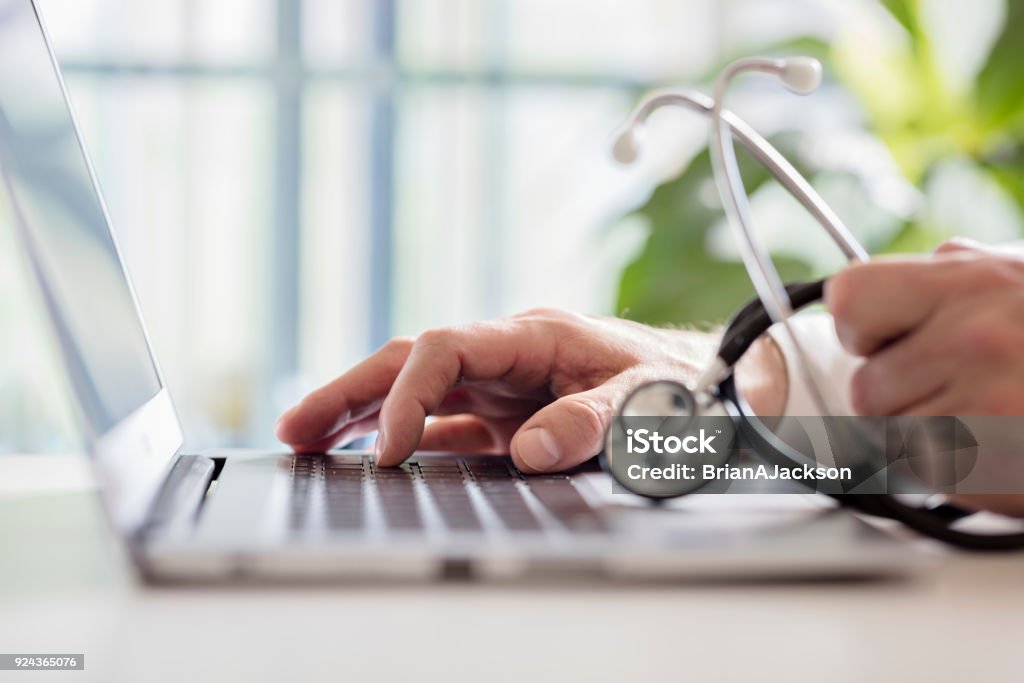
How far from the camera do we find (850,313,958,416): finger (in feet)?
1.52

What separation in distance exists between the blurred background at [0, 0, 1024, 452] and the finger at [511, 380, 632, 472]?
210cm

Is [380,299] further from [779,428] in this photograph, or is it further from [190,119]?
[779,428]

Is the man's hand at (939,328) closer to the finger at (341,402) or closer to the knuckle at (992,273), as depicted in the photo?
the knuckle at (992,273)

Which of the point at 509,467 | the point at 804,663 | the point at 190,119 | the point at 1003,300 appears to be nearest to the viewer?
the point at 804,663

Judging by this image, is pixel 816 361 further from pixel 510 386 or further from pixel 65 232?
pixel 65 232

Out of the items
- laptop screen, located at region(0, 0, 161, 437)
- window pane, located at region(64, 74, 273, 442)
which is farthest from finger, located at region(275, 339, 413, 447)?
window pane, located at region(64, 74, 273, 442)

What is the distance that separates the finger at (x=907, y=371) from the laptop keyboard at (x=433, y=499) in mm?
156

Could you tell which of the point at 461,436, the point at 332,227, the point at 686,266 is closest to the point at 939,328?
the point at 461,436

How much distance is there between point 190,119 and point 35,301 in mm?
2485

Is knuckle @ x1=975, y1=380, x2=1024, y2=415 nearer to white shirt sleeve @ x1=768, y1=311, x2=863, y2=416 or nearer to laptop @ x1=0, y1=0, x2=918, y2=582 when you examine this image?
laptop @ x1=0, y1=0, x2=918, y2=582

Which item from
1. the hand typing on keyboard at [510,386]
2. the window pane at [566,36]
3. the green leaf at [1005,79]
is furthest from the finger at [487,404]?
the window pane at [566,36]

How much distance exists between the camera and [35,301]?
384 millimetres

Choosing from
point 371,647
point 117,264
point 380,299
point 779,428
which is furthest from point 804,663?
point 380,299

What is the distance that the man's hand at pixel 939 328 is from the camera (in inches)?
18.1
